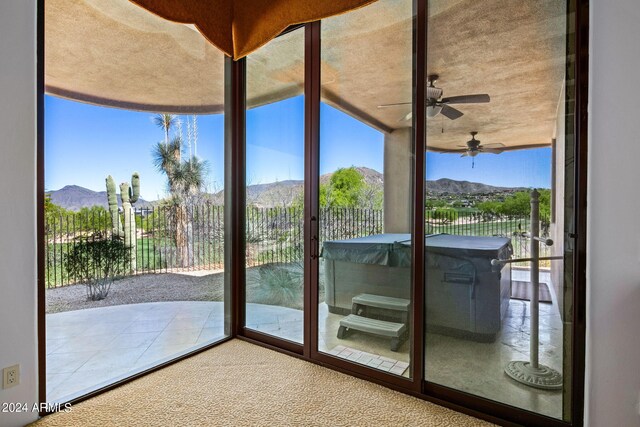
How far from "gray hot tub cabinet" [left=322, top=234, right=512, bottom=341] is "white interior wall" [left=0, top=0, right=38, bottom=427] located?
203 cm

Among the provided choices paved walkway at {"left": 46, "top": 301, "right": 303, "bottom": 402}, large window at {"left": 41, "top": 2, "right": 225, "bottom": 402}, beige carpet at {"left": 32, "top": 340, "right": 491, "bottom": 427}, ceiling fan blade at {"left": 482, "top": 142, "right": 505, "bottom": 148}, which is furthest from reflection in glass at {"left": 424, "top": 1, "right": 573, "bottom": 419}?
large window at {"left": 41, "top": 2, "right": 225, "bottom": 402}

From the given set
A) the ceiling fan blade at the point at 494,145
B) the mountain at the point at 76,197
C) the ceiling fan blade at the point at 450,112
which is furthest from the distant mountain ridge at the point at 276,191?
the ceiling fan blade at the point at 450,112

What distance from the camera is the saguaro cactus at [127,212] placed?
2408 mm

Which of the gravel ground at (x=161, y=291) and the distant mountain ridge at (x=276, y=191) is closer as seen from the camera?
the distant mountain ridge at (x=276, y=191)

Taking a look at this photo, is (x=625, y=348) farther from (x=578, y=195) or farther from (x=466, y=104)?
(x=466, y=104)

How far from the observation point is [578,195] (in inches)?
66.9

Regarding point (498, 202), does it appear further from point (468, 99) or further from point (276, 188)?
point (276, 188)

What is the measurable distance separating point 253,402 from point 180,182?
1.82 m

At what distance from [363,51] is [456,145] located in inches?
38.3

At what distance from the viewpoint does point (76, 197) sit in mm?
2209

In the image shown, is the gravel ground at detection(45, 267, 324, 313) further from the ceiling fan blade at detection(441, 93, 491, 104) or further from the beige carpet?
the ceiling fan blade at detection(441, 93, 491, 104)

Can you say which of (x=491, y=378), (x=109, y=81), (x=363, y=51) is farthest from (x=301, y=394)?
(x=109, y=81)

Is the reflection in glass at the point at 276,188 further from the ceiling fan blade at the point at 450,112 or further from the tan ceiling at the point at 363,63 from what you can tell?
the ceiling fan blade at the point at 450,112

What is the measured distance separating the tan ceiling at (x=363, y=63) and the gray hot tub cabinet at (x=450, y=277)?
2.08 ft
